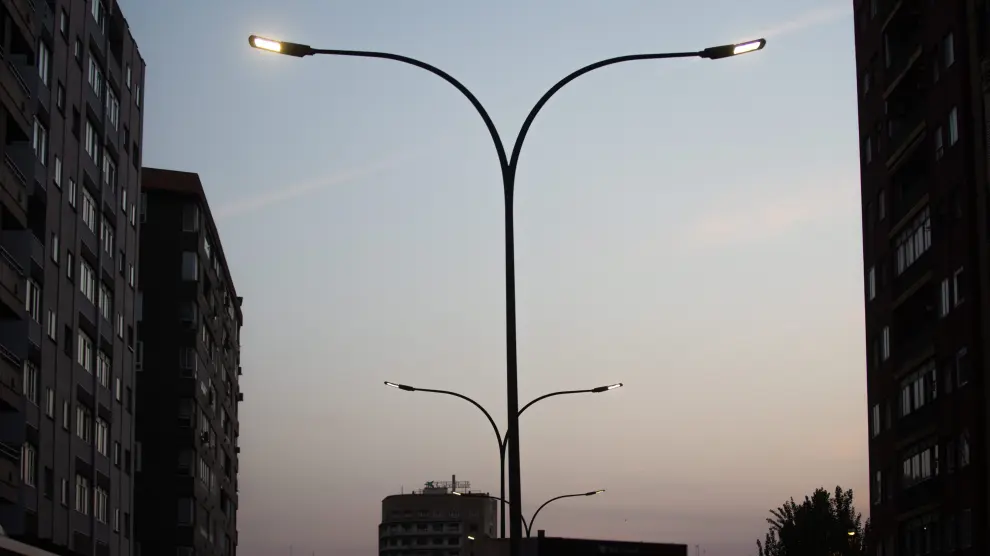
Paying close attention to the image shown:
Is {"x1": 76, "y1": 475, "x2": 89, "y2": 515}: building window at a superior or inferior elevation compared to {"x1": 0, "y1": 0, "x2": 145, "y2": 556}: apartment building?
inferior

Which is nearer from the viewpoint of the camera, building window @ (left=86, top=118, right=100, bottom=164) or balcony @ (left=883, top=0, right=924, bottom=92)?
balcony @ (left=883, top=0, right=924, bottom=92)

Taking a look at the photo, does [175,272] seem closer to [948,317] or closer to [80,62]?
[80,62]

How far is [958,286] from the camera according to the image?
51156mm

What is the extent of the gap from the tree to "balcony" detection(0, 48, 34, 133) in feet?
219

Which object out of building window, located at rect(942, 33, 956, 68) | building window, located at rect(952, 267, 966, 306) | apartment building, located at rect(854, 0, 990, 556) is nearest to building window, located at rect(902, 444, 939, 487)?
apartment building, located at rect(854, 0, 990, 556)

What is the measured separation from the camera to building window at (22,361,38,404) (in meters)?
50.7

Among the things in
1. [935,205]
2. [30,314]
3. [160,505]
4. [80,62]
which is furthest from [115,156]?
[935,205]

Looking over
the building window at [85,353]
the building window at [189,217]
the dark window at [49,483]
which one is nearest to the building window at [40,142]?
the building window at [85,353]

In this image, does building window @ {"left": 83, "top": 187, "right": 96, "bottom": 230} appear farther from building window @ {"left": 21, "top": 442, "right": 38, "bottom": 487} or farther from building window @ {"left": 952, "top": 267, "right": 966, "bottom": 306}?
building window @ {"left": 952, "top": 267, "right": 966, "bottom": 306}

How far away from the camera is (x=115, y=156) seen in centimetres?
6500

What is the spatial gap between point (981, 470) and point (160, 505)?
49.3 metres

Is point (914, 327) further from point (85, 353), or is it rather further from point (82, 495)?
point (82, 495)

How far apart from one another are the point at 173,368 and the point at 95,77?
27.0 meters

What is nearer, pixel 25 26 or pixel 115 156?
pixel 25 26
